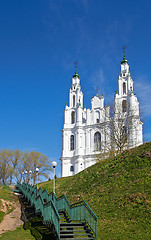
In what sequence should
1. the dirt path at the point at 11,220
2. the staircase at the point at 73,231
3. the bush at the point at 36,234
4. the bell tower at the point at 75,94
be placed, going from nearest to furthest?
the staircase at the point at 73,231 → the bush at the point at 36,234 → the dirt path at the point at 11,220 → the bell tower at the point at 75,94

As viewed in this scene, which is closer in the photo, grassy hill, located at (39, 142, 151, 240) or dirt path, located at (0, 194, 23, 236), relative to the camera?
grassy hill, located at (39, 142, 151, 240)

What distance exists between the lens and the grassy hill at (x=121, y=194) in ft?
41.2

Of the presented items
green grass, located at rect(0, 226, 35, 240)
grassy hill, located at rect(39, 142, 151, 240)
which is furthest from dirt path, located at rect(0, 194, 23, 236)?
grassy hill, located at rect(39, 142, 151, 240)

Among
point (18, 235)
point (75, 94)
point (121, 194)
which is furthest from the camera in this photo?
point (75, 94)

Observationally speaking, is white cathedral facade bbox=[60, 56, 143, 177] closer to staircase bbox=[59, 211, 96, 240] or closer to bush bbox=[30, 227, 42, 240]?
bush bbox=[30, 227, 42, 240]

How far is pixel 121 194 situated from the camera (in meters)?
16.8

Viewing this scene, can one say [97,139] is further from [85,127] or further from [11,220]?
[11,220]

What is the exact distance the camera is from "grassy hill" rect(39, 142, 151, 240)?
1255cm

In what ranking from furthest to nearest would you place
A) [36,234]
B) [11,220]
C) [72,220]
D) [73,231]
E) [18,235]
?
1. [11,220]
2. [18,235]
3. [72,220]
4. [36,234]
5. [73,231]

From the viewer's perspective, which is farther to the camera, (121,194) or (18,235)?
(121,194)

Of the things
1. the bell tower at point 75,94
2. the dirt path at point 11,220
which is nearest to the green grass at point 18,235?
the dirt path at point 11,220

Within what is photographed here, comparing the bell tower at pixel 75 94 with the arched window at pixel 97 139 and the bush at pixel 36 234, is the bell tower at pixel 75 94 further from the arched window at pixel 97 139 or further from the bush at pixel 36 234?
the bush at pixel 36 234

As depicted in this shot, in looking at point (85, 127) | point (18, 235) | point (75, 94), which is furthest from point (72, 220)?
point (75, 94)

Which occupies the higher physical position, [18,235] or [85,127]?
[85,127]
